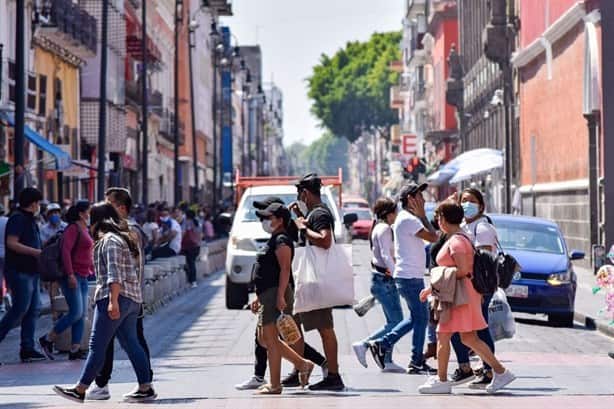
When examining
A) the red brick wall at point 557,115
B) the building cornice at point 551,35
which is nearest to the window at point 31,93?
the building cornice at point 551,35

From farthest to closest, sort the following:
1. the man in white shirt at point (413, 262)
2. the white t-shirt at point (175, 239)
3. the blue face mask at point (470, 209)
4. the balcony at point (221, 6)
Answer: the balcony at point (221, 6), the white t-shirt at point (175, 239), the blue face mask at point (470, 209), the man in white shirt at point (413, 262)

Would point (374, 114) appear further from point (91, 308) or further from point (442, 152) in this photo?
point (91, 308)

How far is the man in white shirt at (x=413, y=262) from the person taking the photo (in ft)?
54.5

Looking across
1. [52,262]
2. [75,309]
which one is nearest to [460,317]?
[52,262]

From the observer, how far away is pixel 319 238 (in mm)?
15188

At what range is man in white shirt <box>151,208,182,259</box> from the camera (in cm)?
3662

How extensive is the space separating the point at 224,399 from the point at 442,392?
177 centimetres

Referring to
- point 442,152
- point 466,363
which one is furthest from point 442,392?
point 442,152

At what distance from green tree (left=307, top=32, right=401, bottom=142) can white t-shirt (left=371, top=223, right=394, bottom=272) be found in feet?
380

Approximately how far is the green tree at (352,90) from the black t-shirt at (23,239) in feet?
376

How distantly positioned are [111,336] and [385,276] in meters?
3.87

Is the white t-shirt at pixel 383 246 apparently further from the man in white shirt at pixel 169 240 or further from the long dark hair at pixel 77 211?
the man in white shirt at pixel 169 240

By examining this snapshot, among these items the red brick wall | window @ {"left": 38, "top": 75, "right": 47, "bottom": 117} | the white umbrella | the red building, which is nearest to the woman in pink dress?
the red building

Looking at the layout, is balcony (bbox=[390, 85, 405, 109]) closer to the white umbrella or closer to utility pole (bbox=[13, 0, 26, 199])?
the white umbrella
